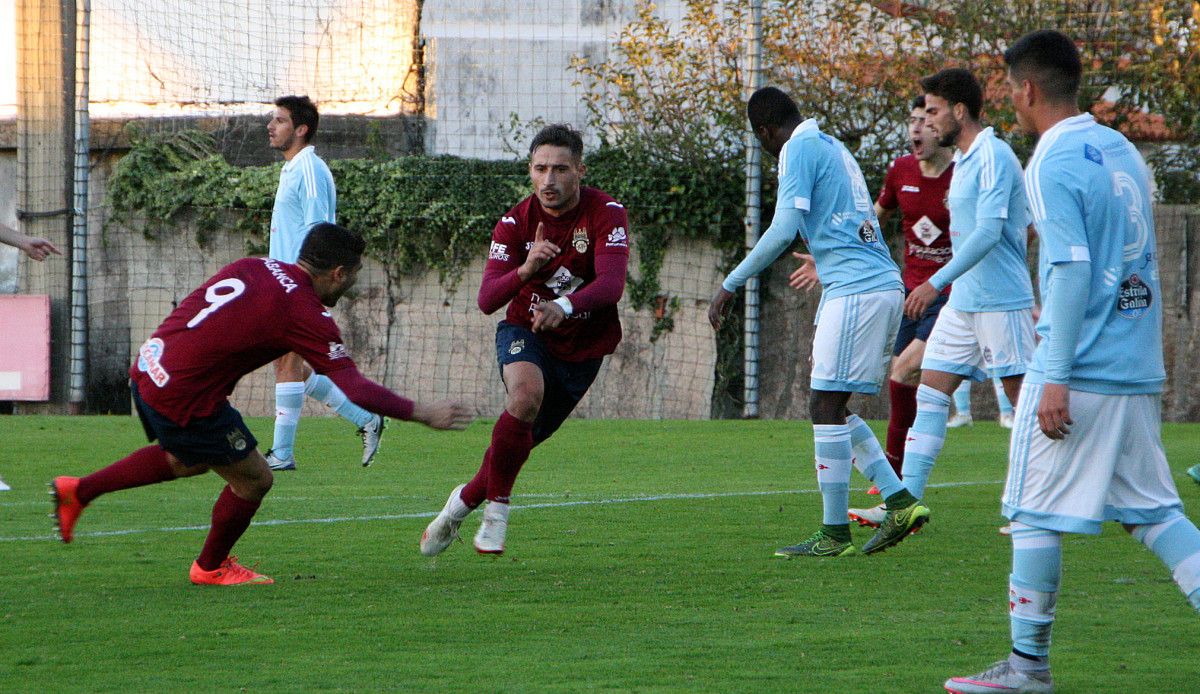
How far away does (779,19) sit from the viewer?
14602mm

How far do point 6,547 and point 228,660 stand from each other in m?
2.63

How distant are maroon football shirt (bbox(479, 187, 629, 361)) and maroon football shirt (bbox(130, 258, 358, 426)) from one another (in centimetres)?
120

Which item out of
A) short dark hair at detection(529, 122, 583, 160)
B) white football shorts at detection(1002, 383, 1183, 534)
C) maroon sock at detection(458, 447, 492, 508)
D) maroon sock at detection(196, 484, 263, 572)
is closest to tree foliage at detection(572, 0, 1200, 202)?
short dark hair at detection(529, 122, 583, 160)

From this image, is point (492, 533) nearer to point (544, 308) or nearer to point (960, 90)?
point (544, 308)

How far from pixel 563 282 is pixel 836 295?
1.23m

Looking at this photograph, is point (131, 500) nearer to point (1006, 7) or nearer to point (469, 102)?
point (469, 102)

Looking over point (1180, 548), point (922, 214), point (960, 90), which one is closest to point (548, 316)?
point (960, 90)

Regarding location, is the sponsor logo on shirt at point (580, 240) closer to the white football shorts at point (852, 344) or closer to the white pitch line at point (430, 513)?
the white football shorts at point (852, 344)

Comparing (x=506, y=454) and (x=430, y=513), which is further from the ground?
(x=506, y=454)

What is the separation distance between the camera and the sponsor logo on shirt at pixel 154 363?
5309mm

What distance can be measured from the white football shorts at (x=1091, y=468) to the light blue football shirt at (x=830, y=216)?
2.46 metres

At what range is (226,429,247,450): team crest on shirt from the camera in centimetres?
537

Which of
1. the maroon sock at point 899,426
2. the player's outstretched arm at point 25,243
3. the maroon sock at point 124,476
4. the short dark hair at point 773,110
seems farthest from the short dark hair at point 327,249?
the maroon sock at point 899,426

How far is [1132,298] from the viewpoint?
3930 mm
